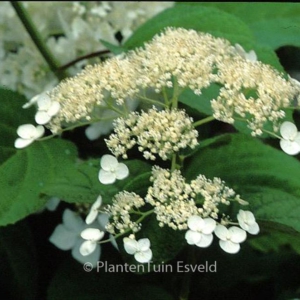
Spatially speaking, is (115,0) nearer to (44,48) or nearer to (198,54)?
(44,48)

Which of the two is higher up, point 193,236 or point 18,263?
point 193,236

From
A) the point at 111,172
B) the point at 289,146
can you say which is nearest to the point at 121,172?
the point at 111,172

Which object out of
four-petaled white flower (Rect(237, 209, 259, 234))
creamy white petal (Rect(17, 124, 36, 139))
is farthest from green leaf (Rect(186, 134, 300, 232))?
creamy white petal (Rect(17, 124, 36, 139))

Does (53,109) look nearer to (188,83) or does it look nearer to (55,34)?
(188,83)

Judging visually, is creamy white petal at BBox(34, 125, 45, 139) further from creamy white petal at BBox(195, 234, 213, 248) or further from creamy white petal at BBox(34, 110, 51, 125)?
creamy white petal at BBox(195, 234, 213, 248)

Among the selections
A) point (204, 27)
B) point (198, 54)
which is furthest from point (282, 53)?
point (198, 54)
